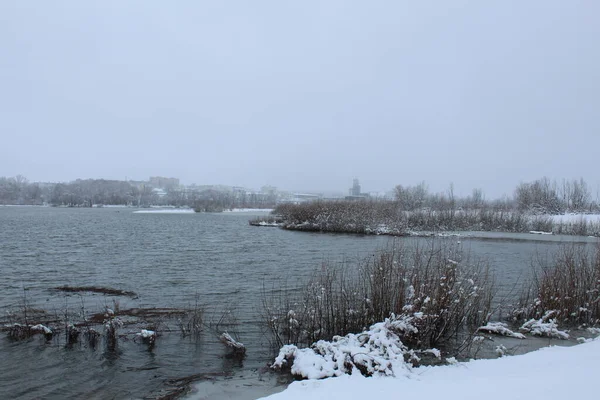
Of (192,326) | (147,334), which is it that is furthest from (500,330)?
(147,334)

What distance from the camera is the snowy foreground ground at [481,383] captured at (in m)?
5.57

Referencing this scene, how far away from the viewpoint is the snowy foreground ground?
5.57 metres

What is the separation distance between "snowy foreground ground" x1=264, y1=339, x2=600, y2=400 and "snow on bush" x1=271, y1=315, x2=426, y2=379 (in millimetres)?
255

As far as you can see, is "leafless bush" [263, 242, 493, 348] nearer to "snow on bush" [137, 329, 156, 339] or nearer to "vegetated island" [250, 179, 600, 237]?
"snow on bush" [137, 329, 156, 339]

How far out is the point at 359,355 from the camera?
7.17 m

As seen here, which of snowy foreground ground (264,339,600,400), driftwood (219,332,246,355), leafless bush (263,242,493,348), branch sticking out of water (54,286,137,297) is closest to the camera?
snowy foreground ground (264,339,600,400)

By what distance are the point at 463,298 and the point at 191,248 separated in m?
23.9

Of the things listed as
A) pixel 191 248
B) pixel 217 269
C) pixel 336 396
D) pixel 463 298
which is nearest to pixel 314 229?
pixel 191 248

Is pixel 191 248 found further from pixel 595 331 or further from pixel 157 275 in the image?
pixel 595 331

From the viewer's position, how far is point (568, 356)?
7.51 meters

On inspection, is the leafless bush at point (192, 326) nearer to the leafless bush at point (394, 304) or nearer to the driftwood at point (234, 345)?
the driftwood at point (234, 345)

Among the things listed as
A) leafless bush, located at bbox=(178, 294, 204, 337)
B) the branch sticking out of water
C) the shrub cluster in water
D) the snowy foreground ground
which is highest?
the shrub cluster in water

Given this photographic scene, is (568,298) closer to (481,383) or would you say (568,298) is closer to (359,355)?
→ (481,383)

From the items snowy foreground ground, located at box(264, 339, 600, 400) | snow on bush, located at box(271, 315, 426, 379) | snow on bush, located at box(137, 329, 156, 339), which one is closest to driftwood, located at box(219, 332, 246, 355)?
snow on bush, located at box(271, 315, 426, 379)
